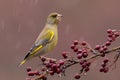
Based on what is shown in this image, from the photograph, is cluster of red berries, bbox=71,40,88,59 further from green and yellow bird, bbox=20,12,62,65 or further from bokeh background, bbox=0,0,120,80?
bokeh background, bbox=0,0,120,80

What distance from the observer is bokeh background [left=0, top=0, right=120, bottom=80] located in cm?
1076

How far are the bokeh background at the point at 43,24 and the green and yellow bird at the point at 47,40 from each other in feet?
17.0

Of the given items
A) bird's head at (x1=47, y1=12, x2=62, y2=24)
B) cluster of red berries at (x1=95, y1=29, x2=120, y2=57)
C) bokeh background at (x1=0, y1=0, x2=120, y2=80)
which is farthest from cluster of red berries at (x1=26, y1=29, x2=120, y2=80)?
bokeh background at (x1=0, y1=0, x2=120, y2=80)

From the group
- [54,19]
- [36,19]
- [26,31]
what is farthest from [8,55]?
[54,19]

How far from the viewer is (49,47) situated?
4.14 metres

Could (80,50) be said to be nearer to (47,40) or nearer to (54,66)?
(54,66)

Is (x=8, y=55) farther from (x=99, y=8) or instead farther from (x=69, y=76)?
(x=99, y=8)

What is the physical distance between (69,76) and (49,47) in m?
5.75

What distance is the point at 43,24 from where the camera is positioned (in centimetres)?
1198

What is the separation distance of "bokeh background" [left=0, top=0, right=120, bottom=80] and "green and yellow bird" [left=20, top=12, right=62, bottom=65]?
17.0 feet

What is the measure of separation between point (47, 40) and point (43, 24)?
7.66 metres

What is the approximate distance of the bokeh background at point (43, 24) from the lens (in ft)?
35.3

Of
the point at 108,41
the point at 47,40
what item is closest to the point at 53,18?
the point at 47,40

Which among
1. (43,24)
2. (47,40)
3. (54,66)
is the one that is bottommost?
(43,24)
